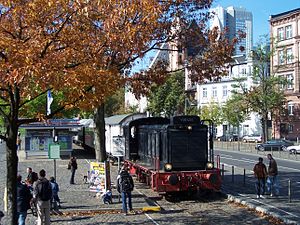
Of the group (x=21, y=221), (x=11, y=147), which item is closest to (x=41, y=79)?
(x=11, y=147)

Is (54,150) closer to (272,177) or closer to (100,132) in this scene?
(100,132)

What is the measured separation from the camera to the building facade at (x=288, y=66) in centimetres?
6775

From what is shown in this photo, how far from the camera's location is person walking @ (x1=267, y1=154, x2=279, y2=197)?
19.5 meters

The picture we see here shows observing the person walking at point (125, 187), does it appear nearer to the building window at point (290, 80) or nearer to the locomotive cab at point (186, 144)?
the locomotive cab at point (186, 144)

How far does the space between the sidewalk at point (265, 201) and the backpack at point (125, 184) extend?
15.0 ft

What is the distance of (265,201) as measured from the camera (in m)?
18.1

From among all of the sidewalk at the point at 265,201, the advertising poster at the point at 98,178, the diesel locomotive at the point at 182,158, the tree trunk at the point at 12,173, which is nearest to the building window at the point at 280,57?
the sidewalk at the point at 265,201

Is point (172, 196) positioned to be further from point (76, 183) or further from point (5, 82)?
point (5, 82)

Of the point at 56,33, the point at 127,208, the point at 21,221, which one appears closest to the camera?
the point at 56,33

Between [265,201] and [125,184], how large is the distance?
5.83m

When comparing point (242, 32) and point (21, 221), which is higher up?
point (242, 32)

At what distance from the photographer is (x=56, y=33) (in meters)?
11.5

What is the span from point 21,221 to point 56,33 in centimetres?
527

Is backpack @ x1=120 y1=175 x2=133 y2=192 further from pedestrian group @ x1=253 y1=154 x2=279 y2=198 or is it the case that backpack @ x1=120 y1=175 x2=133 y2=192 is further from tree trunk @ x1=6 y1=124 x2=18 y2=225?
pedestrian group @ x1=253 y1=154 x2=279 y2=198
